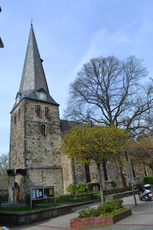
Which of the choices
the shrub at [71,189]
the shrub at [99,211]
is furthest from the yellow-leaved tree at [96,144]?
the shrub at [71,189]

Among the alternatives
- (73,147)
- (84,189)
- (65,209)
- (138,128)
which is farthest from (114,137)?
(84,189)

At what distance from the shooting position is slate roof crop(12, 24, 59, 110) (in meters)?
26.4

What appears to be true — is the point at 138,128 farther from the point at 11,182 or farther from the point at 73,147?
the point at 11,182

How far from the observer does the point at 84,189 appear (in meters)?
20.5

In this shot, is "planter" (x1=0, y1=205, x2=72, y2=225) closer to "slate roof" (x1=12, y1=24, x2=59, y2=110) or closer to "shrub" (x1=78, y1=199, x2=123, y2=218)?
"shrub" (x1=78, y1=199, x2=123, y2=218)

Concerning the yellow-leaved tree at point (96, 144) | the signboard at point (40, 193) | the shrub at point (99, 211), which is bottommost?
the shrub at point (99, 211)

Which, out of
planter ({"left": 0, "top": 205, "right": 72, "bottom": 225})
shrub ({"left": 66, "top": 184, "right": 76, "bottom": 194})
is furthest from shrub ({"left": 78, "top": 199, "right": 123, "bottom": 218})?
shrub ({"left": 66, "top": 184, "right": 76, "bottom": 194})

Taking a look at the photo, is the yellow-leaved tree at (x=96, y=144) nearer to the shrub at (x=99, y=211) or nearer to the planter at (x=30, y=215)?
the planter at (x=30, y=215)

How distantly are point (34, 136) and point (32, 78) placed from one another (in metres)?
9.77

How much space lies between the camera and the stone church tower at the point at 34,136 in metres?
21.3

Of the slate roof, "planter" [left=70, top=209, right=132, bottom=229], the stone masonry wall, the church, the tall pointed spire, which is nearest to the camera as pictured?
"planter" [left=70, top=209, right=132, bottom=229]

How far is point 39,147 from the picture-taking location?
23.0 meters

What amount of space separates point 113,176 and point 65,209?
58.2 feet

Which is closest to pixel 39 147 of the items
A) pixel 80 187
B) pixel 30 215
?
pixel 80 187
